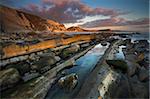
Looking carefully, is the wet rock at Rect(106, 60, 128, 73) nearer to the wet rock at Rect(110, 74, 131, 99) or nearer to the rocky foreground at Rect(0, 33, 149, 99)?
the rocky foreground at Rect(0, 33, 149, 99)

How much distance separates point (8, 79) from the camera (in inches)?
145

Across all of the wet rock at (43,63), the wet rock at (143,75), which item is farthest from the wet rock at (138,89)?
the wet rock at (43,63)

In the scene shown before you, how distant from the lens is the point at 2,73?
12.5 ft

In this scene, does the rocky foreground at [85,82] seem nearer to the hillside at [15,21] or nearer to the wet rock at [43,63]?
the wet rock at [43,63]

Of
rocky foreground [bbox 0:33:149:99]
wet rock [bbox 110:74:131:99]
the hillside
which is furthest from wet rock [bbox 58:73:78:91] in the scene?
the hillside

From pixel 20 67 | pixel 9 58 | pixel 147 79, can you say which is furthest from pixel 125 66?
pixel 9 58

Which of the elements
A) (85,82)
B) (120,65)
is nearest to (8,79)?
(85,82)

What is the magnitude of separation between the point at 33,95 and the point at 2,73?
3.69 ft

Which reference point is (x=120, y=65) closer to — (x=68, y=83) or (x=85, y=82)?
(x=85, y=82)

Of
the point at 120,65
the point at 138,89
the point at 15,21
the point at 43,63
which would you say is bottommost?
the point at 138,89

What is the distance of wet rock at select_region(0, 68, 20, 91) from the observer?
3.57m

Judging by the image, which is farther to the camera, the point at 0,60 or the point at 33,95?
the point at 0,60

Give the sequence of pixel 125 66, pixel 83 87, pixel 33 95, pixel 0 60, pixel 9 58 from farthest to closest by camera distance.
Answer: pixel 9 58 → pixel 0 60 → pixel 125 66 → pixel 83 87 → pixel 33 95

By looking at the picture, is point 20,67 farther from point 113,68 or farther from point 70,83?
point 113,68
